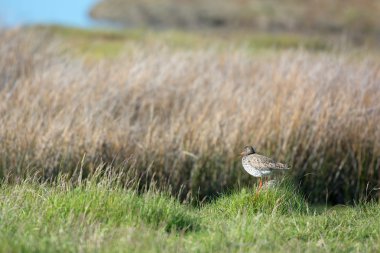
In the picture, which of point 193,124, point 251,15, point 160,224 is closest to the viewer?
point 160,224

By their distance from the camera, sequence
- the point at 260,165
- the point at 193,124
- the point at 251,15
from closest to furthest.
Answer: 1. the point at 260,165
2. the point at 193,124
3. the point at 251,15

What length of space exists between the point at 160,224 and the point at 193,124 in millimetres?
3977

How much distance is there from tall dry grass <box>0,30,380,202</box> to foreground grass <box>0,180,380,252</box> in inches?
88.2

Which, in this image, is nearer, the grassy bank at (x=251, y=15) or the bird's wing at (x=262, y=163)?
the bird's wing at (x=262, y=163)

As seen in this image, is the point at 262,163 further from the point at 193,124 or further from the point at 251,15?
the point at 251,15

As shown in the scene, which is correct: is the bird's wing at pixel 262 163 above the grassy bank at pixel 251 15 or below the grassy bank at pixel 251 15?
above

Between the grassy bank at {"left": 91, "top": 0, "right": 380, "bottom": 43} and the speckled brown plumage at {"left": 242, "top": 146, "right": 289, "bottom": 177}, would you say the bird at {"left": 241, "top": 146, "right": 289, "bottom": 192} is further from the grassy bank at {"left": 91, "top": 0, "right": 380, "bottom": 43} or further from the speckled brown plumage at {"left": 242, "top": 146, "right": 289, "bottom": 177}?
the grassy bank at {"left": 91, "top": 0, "right": 380, "bottom": 43}

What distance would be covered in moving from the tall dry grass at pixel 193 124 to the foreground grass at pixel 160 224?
2240 millimetres

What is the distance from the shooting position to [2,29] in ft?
39.8

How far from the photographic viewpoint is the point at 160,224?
A: 531 centimetres

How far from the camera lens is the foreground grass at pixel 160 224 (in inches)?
185

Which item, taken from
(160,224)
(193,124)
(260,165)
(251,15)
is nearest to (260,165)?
(260,165)

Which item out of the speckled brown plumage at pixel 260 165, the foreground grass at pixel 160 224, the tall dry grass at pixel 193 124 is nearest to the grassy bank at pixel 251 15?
the tall dry grass at pixel 193 124

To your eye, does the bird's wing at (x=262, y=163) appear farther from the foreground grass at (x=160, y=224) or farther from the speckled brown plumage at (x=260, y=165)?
the foreground grass at (x=160, y=224)
